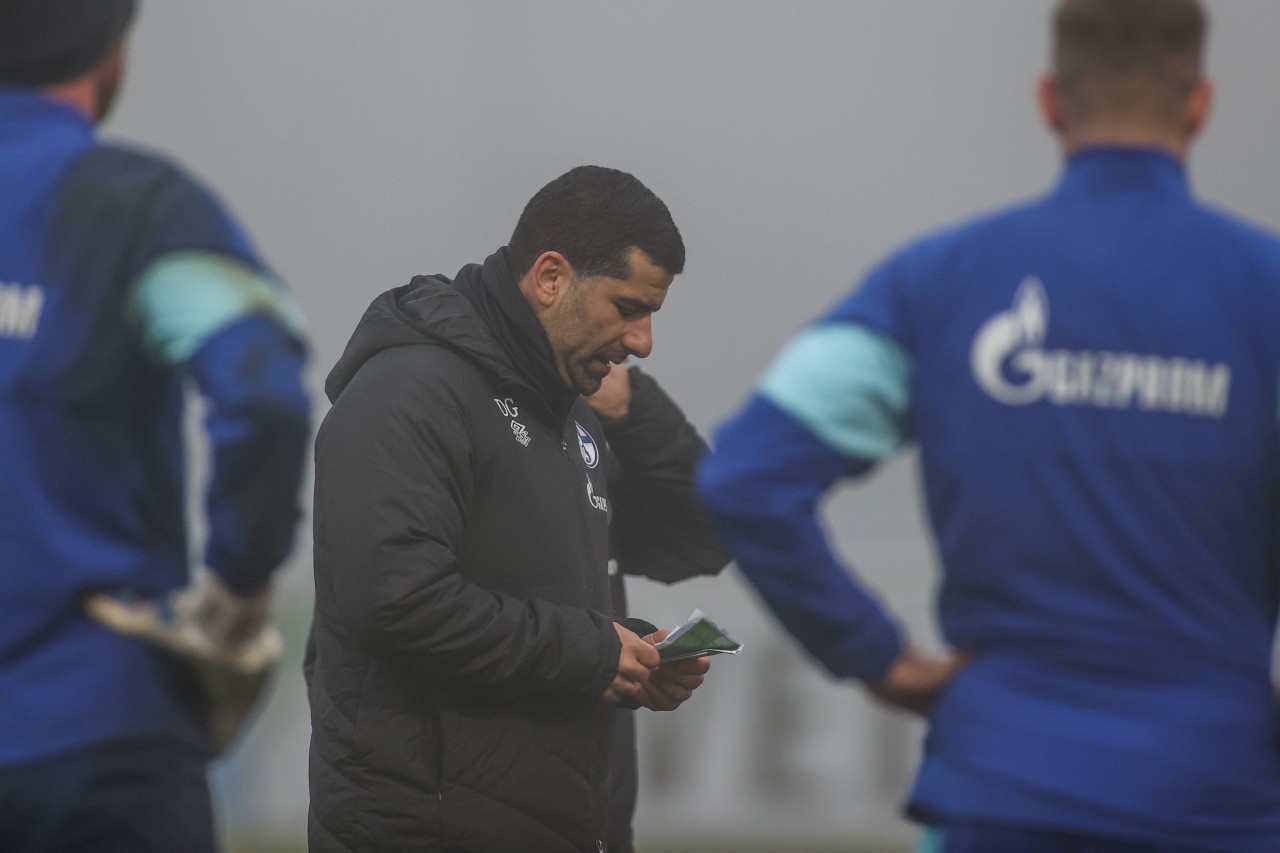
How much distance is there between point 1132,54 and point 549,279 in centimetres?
102

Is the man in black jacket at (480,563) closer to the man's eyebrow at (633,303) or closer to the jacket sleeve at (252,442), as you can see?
the man's eyebrow at (633,303)

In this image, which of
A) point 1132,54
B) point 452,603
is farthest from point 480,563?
point 1132,54

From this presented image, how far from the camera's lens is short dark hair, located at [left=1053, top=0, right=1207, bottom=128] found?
1.75 m

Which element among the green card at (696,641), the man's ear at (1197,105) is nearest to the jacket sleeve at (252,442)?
the green card at (696,641)

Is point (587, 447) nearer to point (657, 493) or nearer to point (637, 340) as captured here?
point (637, 340)

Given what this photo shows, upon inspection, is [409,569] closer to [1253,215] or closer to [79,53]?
[79,53]

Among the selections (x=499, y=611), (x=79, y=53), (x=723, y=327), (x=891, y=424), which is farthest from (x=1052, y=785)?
(x=723, y=327)

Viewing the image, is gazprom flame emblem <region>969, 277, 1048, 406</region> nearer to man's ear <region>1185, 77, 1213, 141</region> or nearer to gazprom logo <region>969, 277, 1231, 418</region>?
gazprom logo <region>969, 277, 1231, 418</region>

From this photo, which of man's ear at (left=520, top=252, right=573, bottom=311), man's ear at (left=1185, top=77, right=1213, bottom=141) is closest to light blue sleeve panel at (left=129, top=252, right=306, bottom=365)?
man's ear at (left=520, top=252, right=573, bottom=311)

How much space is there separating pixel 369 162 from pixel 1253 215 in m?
3.45

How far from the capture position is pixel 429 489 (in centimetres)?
225

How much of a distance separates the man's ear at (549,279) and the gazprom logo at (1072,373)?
94cm

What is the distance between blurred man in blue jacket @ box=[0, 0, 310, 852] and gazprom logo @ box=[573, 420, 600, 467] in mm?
745

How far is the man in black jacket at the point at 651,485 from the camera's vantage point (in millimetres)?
2990
